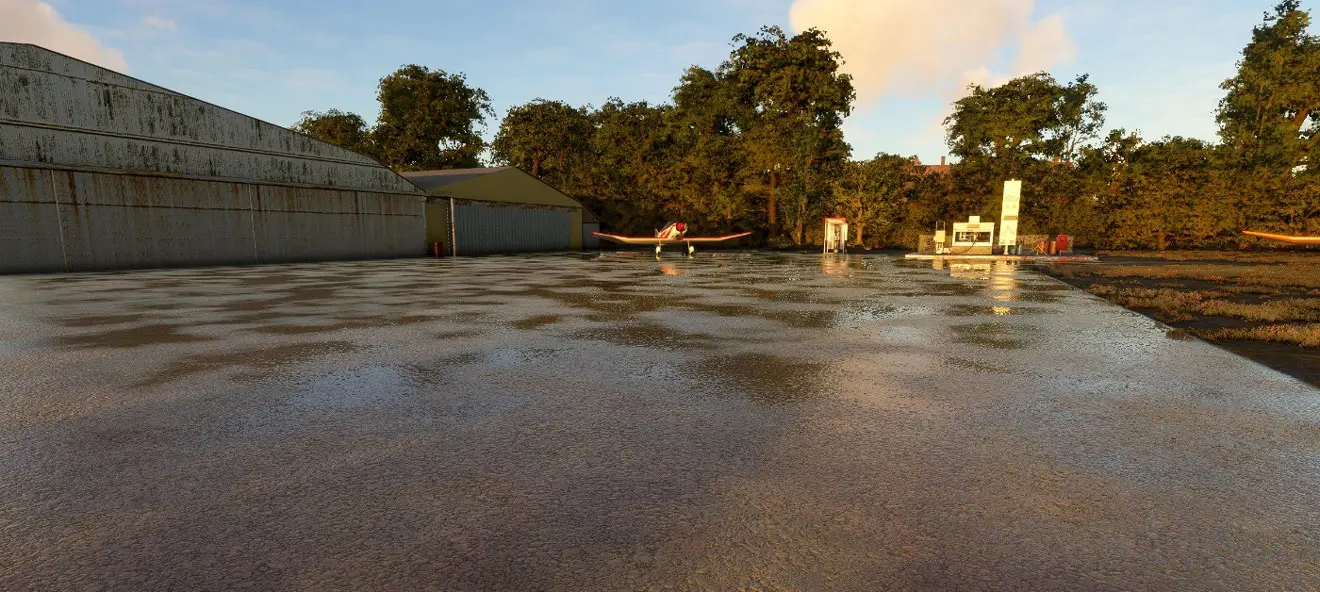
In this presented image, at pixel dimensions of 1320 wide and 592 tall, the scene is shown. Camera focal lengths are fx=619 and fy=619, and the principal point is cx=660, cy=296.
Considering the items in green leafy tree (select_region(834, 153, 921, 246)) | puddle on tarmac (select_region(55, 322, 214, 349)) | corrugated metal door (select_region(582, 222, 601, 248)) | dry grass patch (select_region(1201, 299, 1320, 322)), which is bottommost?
puddle on tarmac (select_region(55, 322, 214, 349))

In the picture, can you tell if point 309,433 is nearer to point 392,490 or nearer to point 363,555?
point 392,490

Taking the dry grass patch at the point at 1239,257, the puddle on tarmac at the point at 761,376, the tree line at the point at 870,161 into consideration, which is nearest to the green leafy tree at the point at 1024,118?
the tree line at the point at 870,161

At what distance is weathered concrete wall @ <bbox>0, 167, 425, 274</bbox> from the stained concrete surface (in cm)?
1880

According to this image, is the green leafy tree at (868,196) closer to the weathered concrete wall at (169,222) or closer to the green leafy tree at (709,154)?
the green leafy tree at (709,154)

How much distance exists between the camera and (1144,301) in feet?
40.7

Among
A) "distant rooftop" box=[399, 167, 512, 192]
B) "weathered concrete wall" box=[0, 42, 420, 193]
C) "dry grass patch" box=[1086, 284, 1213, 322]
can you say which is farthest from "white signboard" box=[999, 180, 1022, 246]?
"weathered concrete wall" box=[0, 42, 420, 193]

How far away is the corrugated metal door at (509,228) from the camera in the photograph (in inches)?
1500

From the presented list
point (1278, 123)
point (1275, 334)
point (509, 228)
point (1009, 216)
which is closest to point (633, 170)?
point (509, 228)

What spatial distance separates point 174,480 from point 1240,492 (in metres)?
6.17

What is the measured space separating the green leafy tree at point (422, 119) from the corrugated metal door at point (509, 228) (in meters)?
28.8

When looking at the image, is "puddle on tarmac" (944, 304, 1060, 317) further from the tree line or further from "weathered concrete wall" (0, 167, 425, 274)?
the tree line

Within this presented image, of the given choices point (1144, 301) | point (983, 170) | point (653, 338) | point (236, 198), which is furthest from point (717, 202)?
point (653, 338)

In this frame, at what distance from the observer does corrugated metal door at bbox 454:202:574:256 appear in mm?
38094

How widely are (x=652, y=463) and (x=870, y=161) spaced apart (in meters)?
48.8
